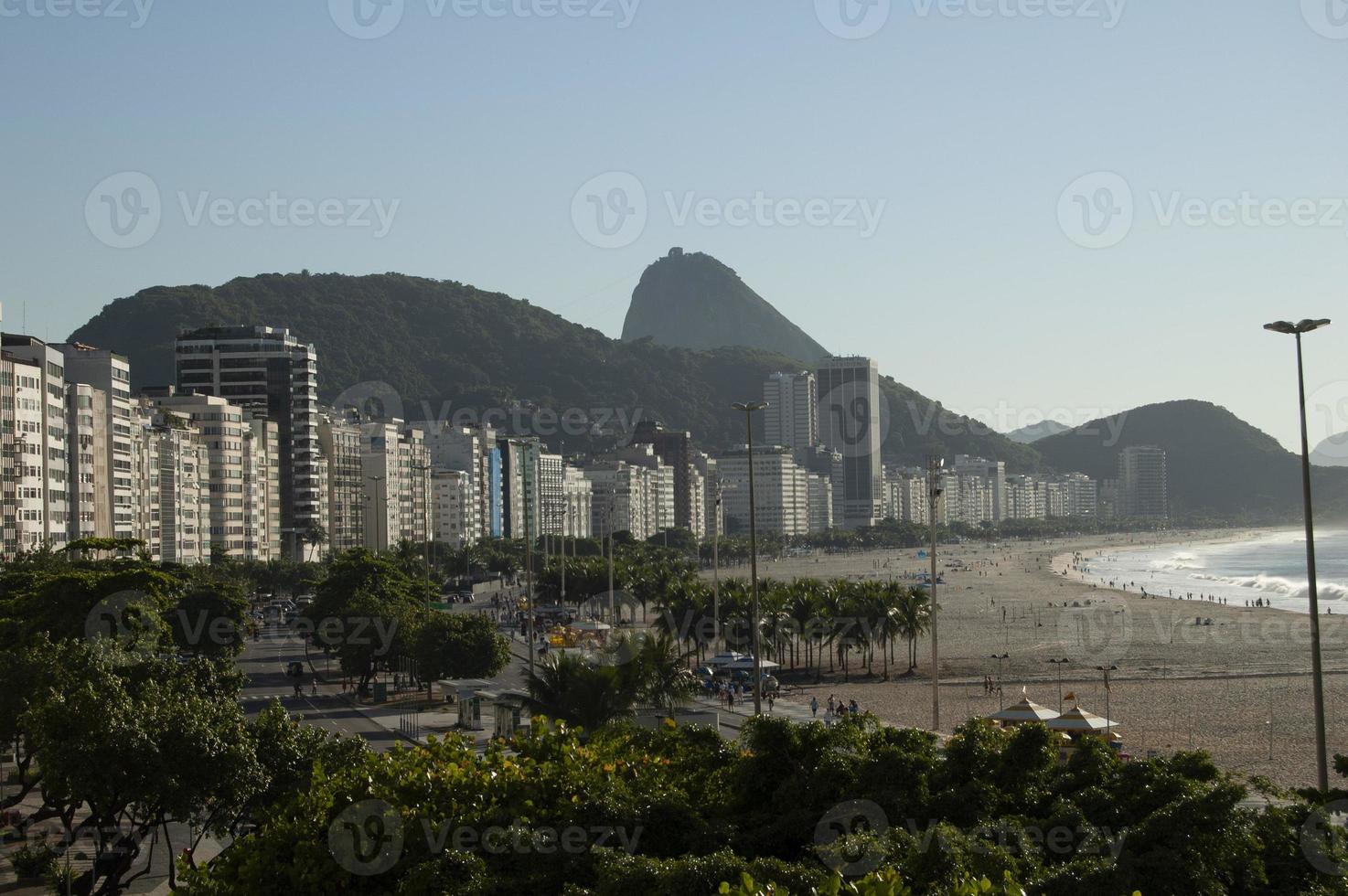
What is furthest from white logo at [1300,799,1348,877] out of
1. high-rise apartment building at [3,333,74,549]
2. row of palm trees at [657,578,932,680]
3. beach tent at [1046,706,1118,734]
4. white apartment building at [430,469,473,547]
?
white apartment building at [430,469,473,547]

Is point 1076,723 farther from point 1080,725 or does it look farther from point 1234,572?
point 1234,572

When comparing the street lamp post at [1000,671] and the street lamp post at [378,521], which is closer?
the street lamp post at [1000,671]

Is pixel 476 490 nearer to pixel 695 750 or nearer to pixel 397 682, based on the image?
pixel 397 682

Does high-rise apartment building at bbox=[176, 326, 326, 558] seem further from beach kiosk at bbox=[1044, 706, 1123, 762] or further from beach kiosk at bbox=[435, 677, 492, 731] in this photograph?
beach kiosk at bbox=[1044, 706, 1123, 762]

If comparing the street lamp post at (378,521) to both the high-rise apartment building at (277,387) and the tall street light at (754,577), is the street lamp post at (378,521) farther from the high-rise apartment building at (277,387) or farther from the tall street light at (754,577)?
the tall street light at (754,577)

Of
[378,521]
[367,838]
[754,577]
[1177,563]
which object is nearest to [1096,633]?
[754,577]

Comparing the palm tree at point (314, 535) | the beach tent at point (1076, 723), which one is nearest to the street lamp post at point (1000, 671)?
the beach tent at point (1076, 723)

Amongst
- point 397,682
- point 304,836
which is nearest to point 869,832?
point 304,836
